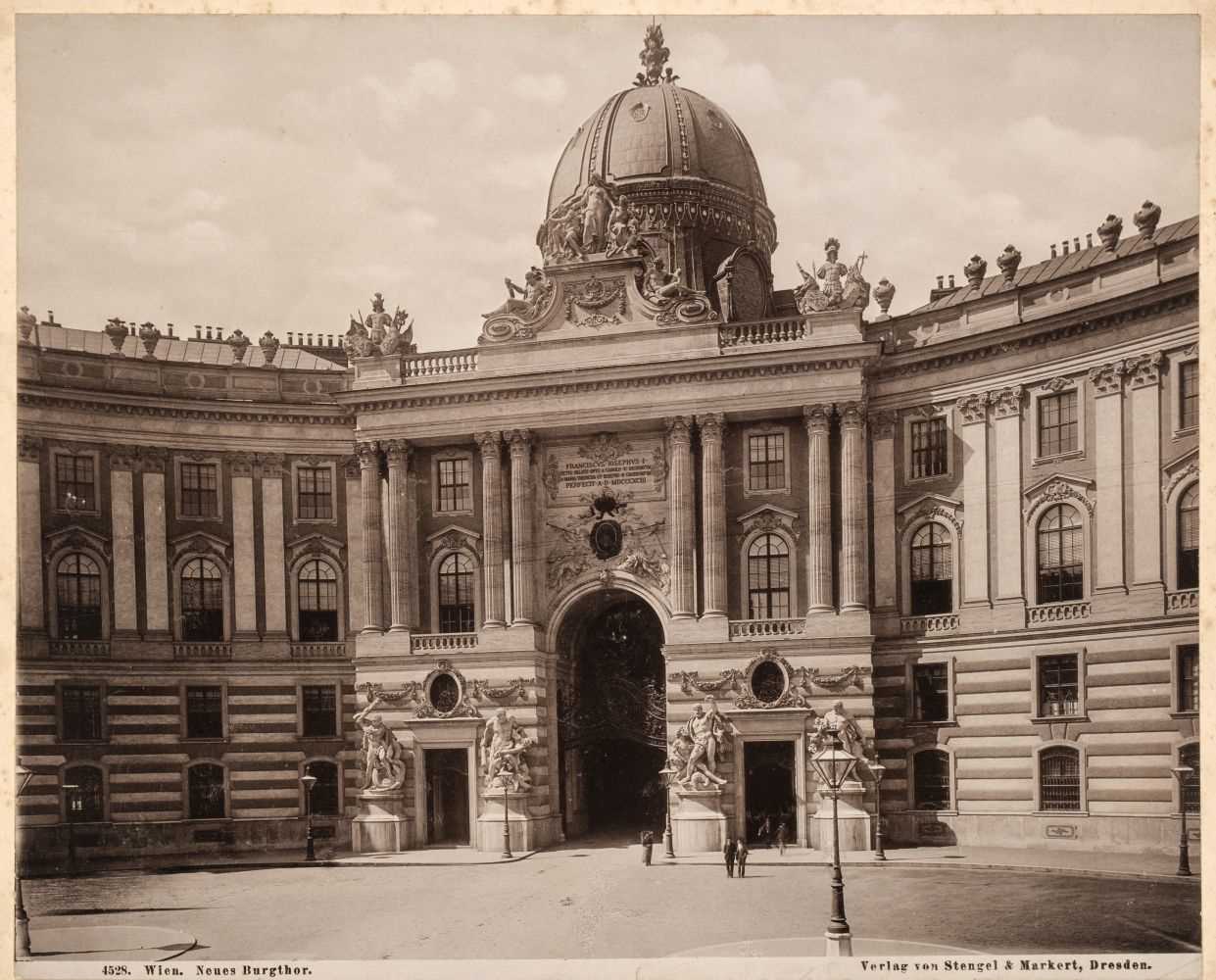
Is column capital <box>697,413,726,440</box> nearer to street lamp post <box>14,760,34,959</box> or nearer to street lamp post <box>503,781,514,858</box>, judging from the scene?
street lamp post <box>503,781,514,858</box>

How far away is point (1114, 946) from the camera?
22562mm

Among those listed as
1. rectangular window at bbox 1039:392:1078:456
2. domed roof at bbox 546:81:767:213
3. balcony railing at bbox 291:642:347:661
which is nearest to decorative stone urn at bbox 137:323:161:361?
balcony railing at bbox 291:642:347:661

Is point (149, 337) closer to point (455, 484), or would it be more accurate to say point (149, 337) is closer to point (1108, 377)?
point (455, 484)

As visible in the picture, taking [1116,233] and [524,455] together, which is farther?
[524,455]

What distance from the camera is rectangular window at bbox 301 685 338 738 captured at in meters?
40.4

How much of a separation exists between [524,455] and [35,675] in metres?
14.9

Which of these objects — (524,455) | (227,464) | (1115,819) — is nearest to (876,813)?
(1115,819)

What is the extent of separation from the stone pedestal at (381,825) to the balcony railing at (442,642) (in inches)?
166

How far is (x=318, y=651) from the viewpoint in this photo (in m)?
40.5

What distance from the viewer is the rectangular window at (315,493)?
4103 centimetres

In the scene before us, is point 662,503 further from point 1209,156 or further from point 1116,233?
point 1209,156

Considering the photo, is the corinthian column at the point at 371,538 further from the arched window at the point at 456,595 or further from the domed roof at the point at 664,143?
the domed roof at the point at 664,143

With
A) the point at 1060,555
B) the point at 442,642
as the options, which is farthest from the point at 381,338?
the point at 1060,555

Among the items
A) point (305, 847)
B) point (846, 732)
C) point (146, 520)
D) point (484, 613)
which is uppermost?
point (146, 520)
